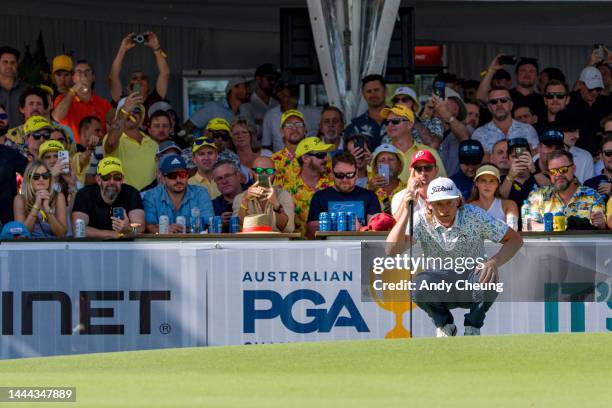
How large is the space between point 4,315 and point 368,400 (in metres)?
4.99

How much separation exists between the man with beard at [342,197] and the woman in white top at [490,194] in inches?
35.8

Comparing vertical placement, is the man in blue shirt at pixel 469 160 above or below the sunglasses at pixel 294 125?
below

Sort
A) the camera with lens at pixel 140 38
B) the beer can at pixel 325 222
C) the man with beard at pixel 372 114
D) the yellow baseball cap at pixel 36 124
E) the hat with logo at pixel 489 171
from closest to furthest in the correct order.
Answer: the beer can at pixel 325 222
the hat with logo at pixel 489 171
the yellow baseball cap at pixel 36 124
the man with beard at pixel 372 114
the camera with lens at pixel 140 38

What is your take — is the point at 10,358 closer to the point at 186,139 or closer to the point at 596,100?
the point at 186,139

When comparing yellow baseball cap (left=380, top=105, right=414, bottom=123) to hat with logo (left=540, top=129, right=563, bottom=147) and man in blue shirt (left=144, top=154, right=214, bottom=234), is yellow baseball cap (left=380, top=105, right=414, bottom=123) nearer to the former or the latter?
hat with logo (left=540, top=129, right=563, bottom=147)

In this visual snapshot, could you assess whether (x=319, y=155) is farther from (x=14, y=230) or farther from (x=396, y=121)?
(x=14, y=230)

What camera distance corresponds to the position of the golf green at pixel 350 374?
27.1 feet

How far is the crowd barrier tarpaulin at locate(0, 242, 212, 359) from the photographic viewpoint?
1238 cm

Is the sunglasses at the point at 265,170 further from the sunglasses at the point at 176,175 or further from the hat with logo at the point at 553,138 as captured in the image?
the hat with logo at the point at 553,138

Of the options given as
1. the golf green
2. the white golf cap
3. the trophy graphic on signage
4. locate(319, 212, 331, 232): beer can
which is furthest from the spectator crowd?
the golf green

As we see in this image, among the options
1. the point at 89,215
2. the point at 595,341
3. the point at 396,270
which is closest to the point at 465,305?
the point at 396,270

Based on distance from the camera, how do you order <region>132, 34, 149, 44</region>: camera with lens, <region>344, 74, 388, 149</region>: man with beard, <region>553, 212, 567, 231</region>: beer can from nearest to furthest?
<region>553, 212, 567, 231</region>: beer can, <region>344, 74, 388, 149</region>: man with beard, <region>132, 34, 149, 44</region>: camera with lens

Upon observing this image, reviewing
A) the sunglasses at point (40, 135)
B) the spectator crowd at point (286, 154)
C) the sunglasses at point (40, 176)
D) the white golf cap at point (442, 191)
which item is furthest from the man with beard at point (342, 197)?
the sunglasses at point (40, 135)

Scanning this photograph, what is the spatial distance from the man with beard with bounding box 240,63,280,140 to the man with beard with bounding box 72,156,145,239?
424cm
